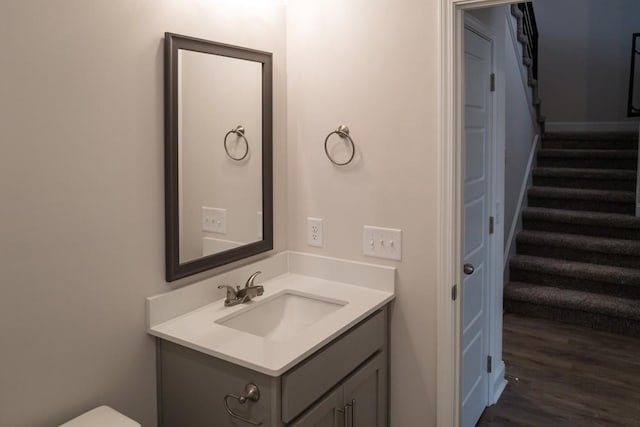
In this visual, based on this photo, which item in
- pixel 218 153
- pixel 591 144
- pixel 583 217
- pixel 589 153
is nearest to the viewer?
pixel 218 153

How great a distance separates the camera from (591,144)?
18.0 ft

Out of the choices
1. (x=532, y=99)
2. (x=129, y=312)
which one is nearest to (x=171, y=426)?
(x=129, y=312)

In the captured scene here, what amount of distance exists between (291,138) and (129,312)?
3.43ft

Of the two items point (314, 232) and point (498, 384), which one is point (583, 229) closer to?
point (498, 384)

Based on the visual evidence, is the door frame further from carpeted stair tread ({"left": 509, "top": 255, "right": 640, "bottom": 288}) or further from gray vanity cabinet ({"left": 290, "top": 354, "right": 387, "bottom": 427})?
carpeted stair tread ({"left": 509, "top": 255, "right": 640, "bottom": 288})

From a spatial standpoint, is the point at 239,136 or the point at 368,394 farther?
the point at 239,136

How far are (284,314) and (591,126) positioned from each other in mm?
5069

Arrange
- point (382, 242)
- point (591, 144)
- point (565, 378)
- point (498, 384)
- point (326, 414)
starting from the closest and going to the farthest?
point (326, 414), point (382, 242), point (498, 384), point (565, 378), point (591, 144)

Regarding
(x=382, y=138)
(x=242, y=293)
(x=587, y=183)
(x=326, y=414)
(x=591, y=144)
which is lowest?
(x=326, y=414)

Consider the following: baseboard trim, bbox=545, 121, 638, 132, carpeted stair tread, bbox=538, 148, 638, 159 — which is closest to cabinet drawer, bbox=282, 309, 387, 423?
carpeted stair tread, bbox=538, 148, 638, 159

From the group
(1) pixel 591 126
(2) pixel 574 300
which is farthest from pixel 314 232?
(1) pixel 591 126

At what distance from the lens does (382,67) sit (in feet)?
6.93

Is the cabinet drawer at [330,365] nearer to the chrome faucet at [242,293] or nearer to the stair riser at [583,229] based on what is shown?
the chrome faucet at [242,293]

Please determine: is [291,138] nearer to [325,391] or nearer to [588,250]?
[325,391]
